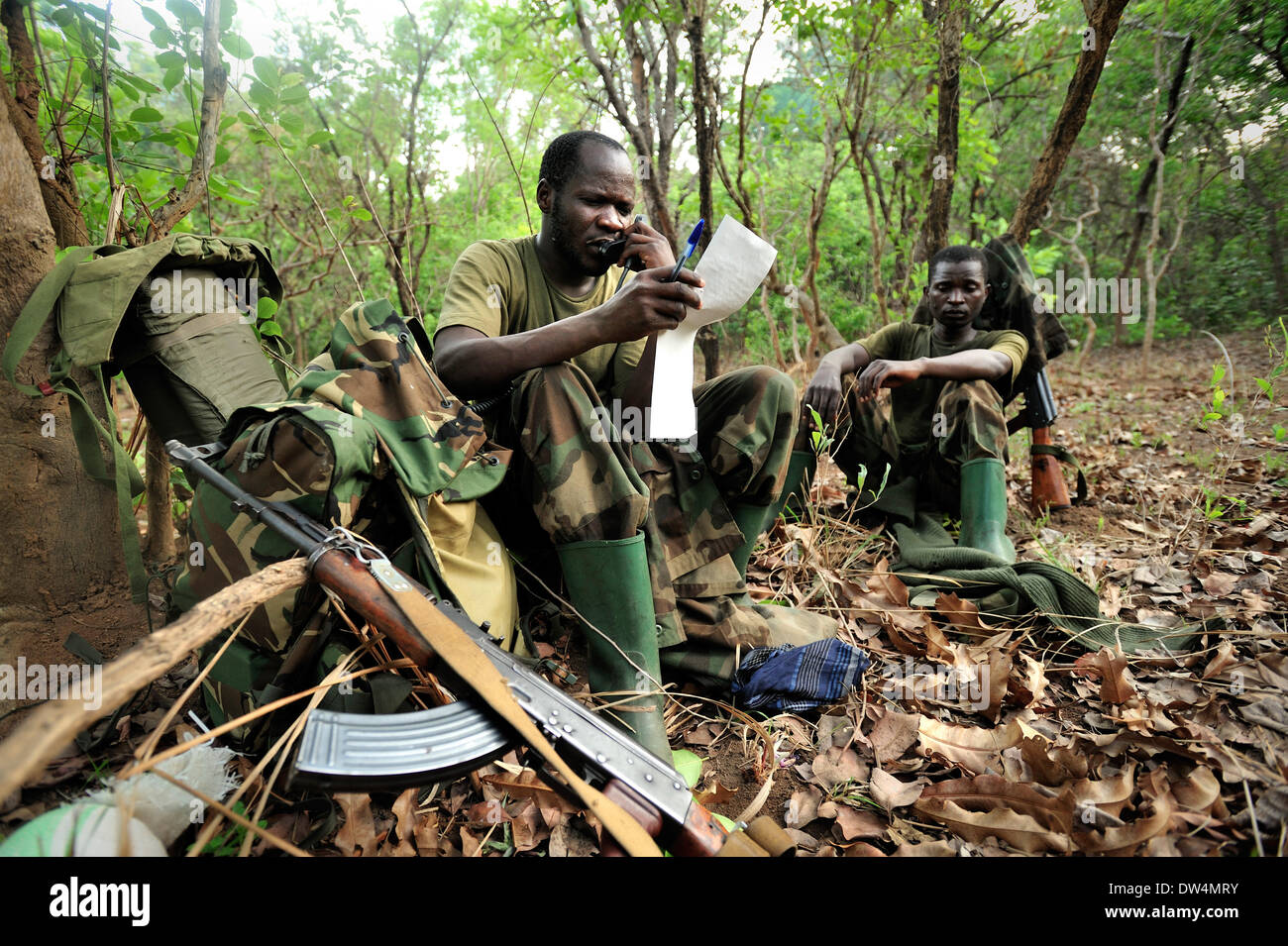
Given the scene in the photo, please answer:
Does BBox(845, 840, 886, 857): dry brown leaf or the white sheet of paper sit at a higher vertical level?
the white sheet of paper

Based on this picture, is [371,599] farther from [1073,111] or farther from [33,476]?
[1073,111]

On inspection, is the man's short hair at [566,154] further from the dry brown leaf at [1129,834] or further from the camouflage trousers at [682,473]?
the dry brown leaf at [1129,834]

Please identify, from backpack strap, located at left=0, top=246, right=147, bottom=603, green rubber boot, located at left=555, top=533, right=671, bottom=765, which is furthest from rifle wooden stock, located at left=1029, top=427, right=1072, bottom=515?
backpack strap, located at left=0, top=246, right=147, bottom=603

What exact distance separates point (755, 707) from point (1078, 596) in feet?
3.71

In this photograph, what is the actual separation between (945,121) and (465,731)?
4218 mm

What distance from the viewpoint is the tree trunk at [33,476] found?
2.01 metres

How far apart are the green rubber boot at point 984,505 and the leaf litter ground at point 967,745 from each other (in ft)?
Result: 1.04

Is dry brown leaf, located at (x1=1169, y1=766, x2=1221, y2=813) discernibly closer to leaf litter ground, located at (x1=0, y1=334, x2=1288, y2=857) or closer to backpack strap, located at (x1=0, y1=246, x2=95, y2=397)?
leaf litter ground, located at (x1=0, y1=334, x2=1288, y2=857)

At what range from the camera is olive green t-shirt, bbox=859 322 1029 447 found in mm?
3285

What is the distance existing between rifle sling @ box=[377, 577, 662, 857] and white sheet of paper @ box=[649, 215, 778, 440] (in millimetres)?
827

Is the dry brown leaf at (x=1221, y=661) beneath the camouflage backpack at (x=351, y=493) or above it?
beneath

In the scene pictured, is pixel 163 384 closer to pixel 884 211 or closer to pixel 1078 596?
pixel 1078 596

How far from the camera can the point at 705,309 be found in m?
1.89

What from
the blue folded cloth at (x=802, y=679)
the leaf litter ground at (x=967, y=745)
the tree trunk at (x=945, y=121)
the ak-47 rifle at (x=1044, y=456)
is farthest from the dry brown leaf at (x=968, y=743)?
the tree trunk at (x=945, y=121)
